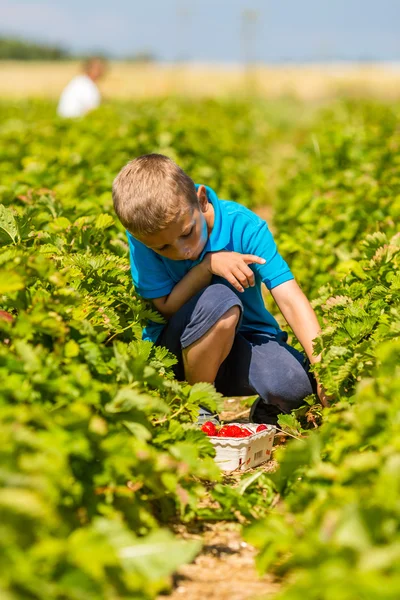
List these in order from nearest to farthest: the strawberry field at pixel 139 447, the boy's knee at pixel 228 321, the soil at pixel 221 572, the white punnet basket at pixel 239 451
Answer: the strawberry field at pixel 139 447 → the soil at pixel 221 572 → the white punnet basket at pixel 239 451 → the boy's knee at pixel 228 321

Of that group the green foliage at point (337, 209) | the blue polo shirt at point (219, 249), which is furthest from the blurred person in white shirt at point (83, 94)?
the blue polo shirt at point (219, 249)

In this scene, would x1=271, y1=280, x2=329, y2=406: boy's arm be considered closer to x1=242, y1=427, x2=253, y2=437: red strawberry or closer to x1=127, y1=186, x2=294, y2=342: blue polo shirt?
x1=127, y1=186, x2=294, y2=342: blue polo shirt

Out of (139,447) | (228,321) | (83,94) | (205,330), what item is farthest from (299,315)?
(83,94)

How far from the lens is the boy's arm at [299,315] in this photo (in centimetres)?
355

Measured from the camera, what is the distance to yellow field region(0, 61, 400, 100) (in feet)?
128

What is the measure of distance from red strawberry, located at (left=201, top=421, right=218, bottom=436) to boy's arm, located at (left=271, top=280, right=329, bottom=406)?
1.63ft

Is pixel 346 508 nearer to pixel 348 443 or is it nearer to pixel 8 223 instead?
pixel 348 443

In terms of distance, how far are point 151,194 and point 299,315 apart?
835mm

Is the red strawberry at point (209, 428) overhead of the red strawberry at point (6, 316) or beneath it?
beneath

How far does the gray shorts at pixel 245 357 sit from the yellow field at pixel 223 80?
3237 cm

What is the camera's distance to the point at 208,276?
12.3 feet

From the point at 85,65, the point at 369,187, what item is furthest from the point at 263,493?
the point at 85,65

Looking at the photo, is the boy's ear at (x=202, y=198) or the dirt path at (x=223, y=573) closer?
the dirt path at (x=223, y=573)

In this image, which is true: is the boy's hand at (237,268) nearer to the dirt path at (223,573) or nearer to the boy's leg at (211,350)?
the boy's leg at (211,350)
